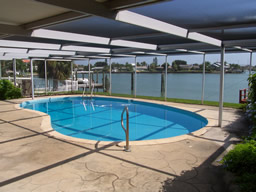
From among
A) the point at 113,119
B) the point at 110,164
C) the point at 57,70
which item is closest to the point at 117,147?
the point at 110,164

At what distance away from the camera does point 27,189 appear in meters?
3.33

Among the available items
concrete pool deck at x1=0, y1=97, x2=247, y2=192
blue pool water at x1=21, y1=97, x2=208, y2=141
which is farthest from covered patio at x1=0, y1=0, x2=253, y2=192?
blue pool water at x1=21, y1=97, x2=208, y2=141

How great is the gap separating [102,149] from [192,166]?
1.99 metres

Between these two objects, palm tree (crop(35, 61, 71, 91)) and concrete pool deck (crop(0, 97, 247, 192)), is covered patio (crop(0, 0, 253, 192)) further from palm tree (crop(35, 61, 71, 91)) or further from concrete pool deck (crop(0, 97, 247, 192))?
palm tree (crop(35, 61, 71, 91))

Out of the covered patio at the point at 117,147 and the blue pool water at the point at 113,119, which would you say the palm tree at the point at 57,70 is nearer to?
the blue pool water at the point at 113,119

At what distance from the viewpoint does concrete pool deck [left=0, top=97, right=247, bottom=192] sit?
344 cm

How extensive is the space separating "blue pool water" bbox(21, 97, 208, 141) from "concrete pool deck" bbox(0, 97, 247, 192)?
2014mm

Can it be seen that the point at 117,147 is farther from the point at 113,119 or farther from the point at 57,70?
the point at 57,70

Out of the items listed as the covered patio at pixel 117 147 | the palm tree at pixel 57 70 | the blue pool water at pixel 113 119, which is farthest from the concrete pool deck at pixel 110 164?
the palm tree at pixel 57 70

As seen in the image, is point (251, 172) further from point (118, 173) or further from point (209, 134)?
point (209, 134)

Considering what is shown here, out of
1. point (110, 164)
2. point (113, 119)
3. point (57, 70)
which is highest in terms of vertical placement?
point (57, 70)

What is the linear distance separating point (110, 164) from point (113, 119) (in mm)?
5628

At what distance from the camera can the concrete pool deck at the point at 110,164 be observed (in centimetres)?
344

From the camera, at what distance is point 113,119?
386 inches
